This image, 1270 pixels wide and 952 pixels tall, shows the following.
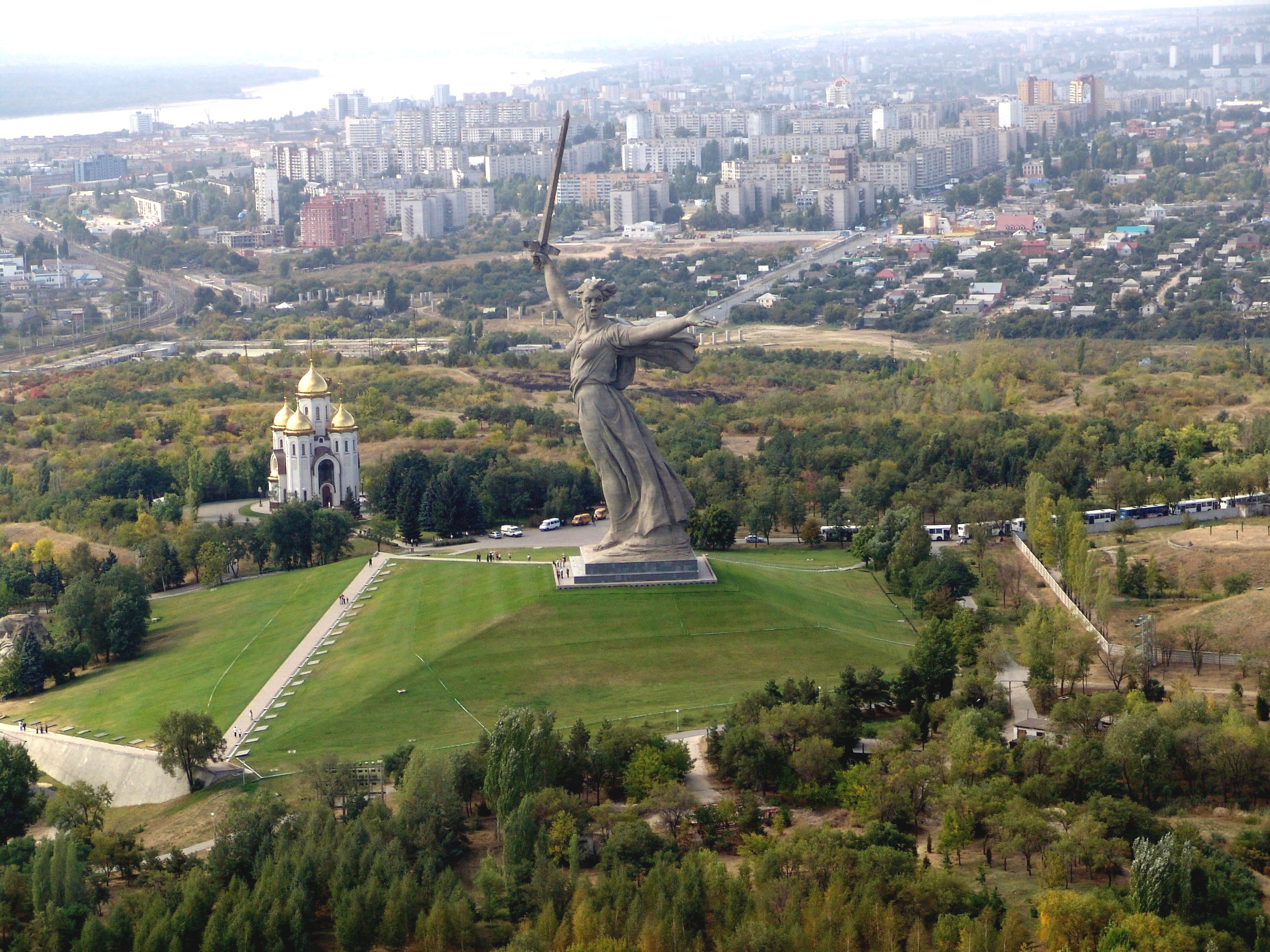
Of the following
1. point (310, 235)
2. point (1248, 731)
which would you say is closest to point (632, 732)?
point (1248, 731)

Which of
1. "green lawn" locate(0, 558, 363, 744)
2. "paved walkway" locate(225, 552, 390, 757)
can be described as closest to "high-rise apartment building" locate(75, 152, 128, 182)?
"green lawn" locate(0, 558, 363, 744)

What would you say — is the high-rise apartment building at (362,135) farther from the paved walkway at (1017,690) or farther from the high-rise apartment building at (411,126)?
the paved walkway at (1017,690)

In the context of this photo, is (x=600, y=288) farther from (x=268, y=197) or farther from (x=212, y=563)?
(x=268, y=197)

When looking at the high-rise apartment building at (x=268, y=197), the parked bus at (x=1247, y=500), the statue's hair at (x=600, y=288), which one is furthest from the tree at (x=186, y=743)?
the high-rise apartment building at (x=268, y=197)

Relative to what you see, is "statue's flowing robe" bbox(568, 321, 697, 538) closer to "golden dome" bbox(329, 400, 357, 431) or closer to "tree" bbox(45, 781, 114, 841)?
"tree" bbox(45, 781, 114, 841)

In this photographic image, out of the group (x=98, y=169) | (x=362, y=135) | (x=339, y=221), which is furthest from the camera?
(x=362, y=135)

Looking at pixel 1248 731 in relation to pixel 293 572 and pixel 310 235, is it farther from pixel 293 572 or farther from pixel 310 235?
pixel 310 235

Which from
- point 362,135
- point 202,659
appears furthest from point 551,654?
point 362,135
